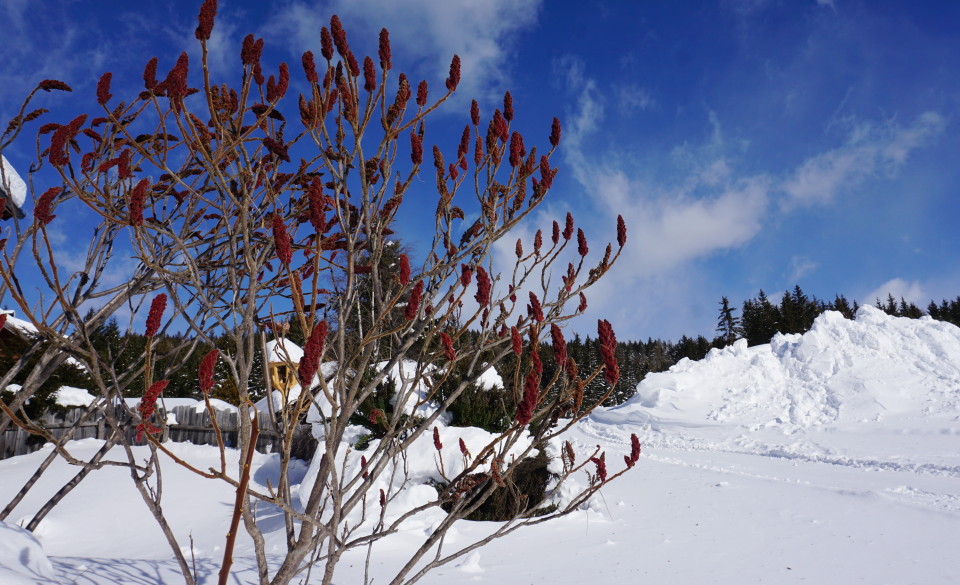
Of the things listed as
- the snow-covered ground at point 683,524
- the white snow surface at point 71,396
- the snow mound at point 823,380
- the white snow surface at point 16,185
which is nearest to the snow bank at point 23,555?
the snow-covered ground at point 683,524

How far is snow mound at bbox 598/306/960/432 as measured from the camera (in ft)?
54.6

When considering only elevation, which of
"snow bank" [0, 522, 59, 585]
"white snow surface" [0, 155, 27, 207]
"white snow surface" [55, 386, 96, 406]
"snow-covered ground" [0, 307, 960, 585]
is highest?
"white snow surface" [0, 155, 27, 207]

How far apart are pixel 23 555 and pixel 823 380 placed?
76.2ft

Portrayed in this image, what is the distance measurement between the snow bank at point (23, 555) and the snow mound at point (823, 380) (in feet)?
57.7

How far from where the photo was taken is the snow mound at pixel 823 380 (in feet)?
54.6

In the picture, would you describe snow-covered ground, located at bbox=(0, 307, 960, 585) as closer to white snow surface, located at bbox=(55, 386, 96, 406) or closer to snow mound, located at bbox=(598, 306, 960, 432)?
white snow surface, located at bbox=(55, 386, 96, 406)

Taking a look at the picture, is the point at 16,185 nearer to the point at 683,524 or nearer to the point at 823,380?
the point at 683,524

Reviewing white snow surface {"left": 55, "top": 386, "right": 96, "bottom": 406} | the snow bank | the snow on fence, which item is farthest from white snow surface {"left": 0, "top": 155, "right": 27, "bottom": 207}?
white snow surface {"left": 55, "top": 386, "right": 96, "bottom": 406}

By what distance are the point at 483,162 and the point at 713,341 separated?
5552 cm

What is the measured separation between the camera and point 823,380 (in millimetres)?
19469

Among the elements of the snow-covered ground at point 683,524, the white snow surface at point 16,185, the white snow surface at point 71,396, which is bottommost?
the snow-covered ground at point 683,524

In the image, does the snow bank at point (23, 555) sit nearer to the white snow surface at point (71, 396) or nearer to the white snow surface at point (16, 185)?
the white snow surface at point (16, 185)

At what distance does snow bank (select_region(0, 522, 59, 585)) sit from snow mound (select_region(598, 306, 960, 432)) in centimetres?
1759

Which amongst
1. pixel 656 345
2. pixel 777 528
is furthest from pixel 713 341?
pixel 777 528
